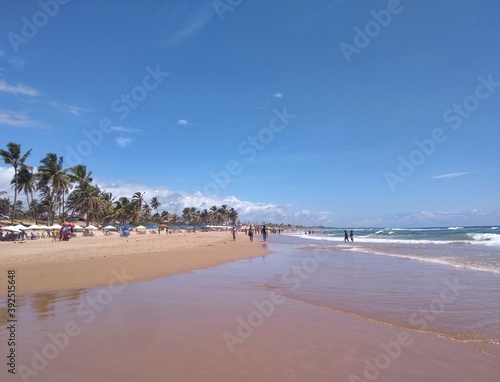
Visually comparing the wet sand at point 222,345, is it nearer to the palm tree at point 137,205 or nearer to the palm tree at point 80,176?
the palm tree at point 80,176

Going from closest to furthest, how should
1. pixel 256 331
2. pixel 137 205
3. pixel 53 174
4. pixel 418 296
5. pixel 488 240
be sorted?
pixel 256 331, pixel 418 296, pixel 488 240, pixel 53 174, pixel 137 205

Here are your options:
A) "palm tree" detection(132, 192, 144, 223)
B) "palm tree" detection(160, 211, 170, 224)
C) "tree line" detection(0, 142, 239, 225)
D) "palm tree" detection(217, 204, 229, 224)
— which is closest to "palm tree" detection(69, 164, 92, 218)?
"tree line" detection(0, 142, 239, 225)

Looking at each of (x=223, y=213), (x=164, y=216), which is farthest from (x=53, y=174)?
(x=223, y=213)

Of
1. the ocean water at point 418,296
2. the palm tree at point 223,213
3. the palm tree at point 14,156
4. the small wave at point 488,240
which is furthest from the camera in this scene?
the palm tree at point 223,213

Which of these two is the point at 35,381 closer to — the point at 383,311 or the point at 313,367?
the point at 313,367

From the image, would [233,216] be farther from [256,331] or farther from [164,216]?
[256,331]

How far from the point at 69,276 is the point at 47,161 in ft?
192

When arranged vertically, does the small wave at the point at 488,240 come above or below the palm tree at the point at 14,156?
below

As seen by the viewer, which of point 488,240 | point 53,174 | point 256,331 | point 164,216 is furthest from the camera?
point 164,216

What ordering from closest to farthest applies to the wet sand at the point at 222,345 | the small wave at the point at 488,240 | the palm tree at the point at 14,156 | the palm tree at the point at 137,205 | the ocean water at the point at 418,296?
the wet sand at the point at 222,345
the ocean water at the point at 418,296
the small wave at the point at 488,240
the palm tree at the point at 14,156
the palm tree at the point at 137,205

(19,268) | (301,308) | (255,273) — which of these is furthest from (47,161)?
(301,308)

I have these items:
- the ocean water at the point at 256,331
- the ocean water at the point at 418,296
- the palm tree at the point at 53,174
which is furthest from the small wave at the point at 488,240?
the palm tree at the point at 53,174

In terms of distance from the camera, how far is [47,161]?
6150 cm

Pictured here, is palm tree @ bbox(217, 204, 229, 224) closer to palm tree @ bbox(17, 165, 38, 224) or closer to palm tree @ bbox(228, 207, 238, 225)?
palm tree @ bbox(228, 207, 238, 225)
